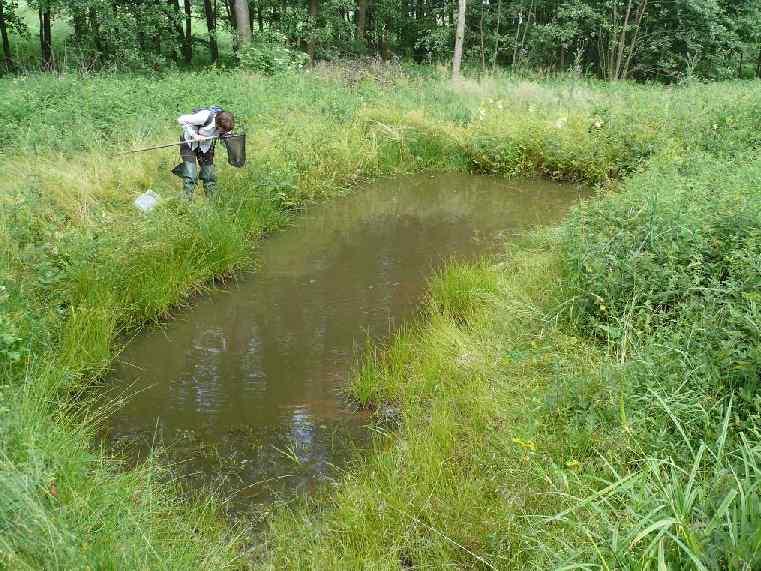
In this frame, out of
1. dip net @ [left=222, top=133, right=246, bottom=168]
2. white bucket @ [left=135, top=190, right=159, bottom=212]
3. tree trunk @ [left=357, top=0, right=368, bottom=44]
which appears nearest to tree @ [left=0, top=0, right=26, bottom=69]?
tree trunk @ [left=357, top=0, right=368, bottom=44]

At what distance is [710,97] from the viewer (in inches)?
490

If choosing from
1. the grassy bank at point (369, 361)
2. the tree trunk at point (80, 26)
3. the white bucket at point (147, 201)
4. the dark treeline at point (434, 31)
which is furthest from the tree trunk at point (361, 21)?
the white bucket at point (147, 201)

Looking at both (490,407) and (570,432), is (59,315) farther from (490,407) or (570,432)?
(570,432)

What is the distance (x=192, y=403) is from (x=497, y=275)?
3.27 meters

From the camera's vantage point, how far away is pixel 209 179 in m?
7.51

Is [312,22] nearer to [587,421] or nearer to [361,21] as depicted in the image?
[361,21]

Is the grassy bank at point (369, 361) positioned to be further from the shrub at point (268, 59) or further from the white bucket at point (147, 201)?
the shrub at point (268, 59)

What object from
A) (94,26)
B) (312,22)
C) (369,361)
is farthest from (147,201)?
(312,22)

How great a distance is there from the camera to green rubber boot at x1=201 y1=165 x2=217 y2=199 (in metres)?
7.45

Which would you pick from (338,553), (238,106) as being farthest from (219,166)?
(338,553)

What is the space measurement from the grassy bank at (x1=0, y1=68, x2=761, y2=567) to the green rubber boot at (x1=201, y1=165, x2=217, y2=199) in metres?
0.20

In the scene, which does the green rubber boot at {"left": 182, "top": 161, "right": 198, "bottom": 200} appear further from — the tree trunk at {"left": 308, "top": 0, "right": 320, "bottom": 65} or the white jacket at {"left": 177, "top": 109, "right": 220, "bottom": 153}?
the tree trunk at {"left": 308, "top": 0, "right": 320, "bottom": 65}

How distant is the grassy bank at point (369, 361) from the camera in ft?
9.86

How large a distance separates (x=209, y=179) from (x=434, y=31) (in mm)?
18865
